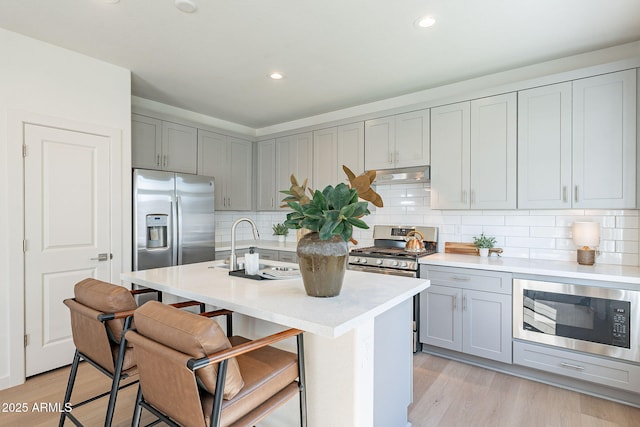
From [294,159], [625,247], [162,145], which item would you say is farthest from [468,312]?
[162,145]

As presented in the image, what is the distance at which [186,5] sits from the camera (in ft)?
7.20

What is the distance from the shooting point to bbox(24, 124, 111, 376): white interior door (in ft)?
8.81

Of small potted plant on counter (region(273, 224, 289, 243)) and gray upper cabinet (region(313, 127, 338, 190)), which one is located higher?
gray upper cabinet (region(313, 127, 338, 190))

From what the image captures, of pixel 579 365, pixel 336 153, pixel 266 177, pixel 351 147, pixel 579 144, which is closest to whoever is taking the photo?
pixel 579 365

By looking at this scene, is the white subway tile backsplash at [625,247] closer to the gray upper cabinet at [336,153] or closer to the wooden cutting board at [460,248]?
the wooden cutting board at [460,248]

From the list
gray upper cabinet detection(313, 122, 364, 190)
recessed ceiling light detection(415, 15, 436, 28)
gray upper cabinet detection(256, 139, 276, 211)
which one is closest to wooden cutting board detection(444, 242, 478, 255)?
gray upper cabinet detection(313, 122, 364, 190)

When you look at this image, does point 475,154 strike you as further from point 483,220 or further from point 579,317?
point 579,317

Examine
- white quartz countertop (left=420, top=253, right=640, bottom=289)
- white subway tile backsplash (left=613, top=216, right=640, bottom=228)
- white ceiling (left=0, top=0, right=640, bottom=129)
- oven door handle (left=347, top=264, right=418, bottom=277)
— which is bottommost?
oven door handle (left=347, top=264, right=418, bottom=277)

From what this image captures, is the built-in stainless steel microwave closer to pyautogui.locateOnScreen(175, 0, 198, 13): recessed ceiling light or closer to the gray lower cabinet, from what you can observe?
the gray lower cabinet

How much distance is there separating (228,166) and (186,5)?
103 inches

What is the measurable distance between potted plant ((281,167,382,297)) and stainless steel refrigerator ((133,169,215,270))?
2376 millimetres

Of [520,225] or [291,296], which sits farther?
[520,225]

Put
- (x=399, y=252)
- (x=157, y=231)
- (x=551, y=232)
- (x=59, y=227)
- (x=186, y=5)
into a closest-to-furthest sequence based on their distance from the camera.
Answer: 1. (x=186, y=5)
2. (x=59, y=227)
3. (x=551, y=232)
4. (x=399, y=252)
5. (x=157, y=231)

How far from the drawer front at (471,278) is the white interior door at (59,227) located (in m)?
3.00
